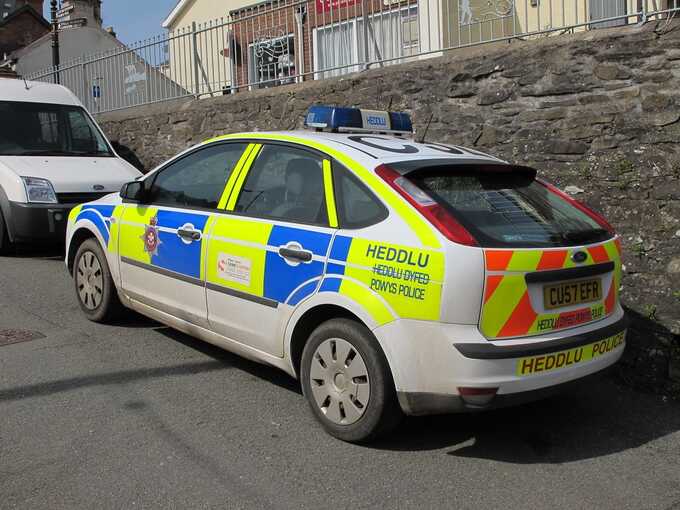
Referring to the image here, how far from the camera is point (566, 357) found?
371 centimetres

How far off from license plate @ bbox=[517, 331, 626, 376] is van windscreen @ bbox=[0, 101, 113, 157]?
803 centimetres

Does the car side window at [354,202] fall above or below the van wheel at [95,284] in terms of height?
above

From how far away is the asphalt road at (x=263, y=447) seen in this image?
3.38 metres

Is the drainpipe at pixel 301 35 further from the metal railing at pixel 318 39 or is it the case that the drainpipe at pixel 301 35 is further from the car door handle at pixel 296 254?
the car door handle at pixel 296 254

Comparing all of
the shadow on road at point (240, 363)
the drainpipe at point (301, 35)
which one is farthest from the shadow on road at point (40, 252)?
the shadow on road at point (240, 363)

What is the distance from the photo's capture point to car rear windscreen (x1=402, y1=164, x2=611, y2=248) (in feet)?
12.1

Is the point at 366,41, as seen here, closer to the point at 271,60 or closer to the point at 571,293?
the point at 271,60

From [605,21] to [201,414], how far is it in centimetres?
487

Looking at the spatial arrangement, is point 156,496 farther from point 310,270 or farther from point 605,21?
point 605,21

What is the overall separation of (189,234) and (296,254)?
107cm

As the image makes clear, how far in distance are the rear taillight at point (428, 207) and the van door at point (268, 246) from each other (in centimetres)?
40

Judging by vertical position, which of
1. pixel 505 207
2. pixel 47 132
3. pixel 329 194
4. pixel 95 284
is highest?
pixel 47 132

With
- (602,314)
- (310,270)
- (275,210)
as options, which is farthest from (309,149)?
(602,314)

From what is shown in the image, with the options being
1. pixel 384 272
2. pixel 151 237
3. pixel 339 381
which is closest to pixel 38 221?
pixel 151 237
